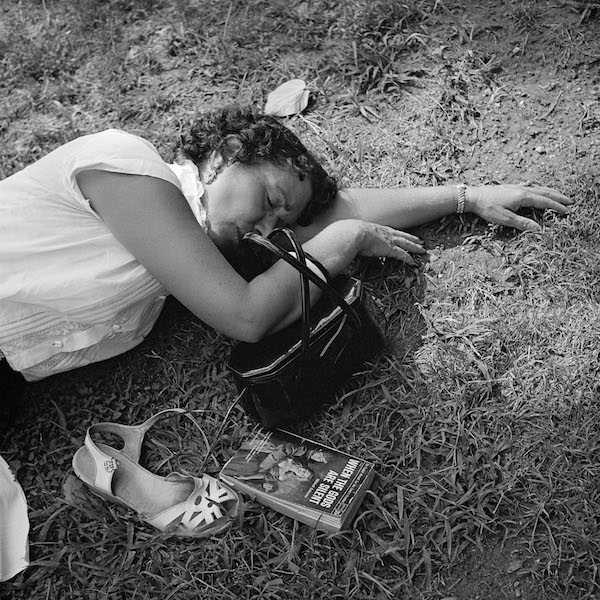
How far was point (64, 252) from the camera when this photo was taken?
2.35 m

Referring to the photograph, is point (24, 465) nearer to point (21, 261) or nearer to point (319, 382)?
point (21, 261)

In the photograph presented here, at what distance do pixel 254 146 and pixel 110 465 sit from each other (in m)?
1.11

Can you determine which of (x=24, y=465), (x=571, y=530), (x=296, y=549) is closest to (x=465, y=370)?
(x=571, y=530)

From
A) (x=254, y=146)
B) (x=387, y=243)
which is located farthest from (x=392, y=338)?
(x=254, y=146)

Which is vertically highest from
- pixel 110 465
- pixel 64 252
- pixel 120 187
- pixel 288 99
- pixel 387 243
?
pixel 120 187

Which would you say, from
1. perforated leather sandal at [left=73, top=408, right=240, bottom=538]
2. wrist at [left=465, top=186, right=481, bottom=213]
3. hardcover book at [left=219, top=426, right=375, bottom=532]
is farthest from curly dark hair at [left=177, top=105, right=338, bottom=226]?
perforated leather sandal at [left=73, top=408, right=240, bottom=538]

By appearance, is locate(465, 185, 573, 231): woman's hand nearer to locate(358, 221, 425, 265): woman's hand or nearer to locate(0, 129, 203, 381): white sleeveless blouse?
locate(358, 221, 425, 265): woman's hand

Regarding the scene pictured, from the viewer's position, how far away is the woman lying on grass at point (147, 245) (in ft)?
7.36

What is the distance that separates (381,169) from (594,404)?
1.23m

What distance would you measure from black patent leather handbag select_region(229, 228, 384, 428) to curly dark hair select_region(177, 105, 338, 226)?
1.12 feet

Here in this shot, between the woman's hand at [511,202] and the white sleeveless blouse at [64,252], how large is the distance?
101 centimetres

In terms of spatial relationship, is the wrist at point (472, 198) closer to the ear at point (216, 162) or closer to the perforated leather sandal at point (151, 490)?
the ear at point (216, 162)

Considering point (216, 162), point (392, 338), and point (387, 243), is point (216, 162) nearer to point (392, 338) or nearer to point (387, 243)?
point (387, 243)

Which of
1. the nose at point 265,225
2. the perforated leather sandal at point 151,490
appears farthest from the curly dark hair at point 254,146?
the perforated leather sandal at point 151,490
